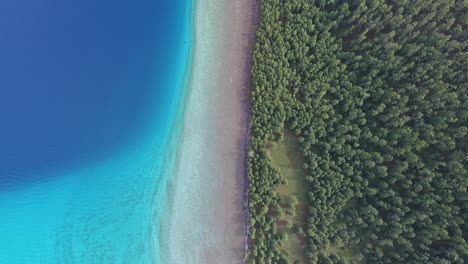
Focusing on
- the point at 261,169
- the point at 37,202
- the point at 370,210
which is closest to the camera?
the point at 370,210

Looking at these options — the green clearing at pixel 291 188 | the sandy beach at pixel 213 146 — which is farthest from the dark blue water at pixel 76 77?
the green clearing at pixel 291 188

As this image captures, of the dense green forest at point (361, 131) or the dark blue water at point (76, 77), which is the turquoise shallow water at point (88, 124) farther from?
the dense green forest at point (361, 131)

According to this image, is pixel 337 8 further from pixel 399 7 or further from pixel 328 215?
pixel 328 215

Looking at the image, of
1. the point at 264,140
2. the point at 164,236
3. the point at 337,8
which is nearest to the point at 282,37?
the point at 337,8

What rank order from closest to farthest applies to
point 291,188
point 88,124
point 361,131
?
1. point 361,131
2. point 291,188
3. point 88,124

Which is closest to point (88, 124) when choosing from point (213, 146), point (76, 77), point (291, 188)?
point (76, 77)

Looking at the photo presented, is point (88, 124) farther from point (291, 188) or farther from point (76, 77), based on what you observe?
point (291, 188)
